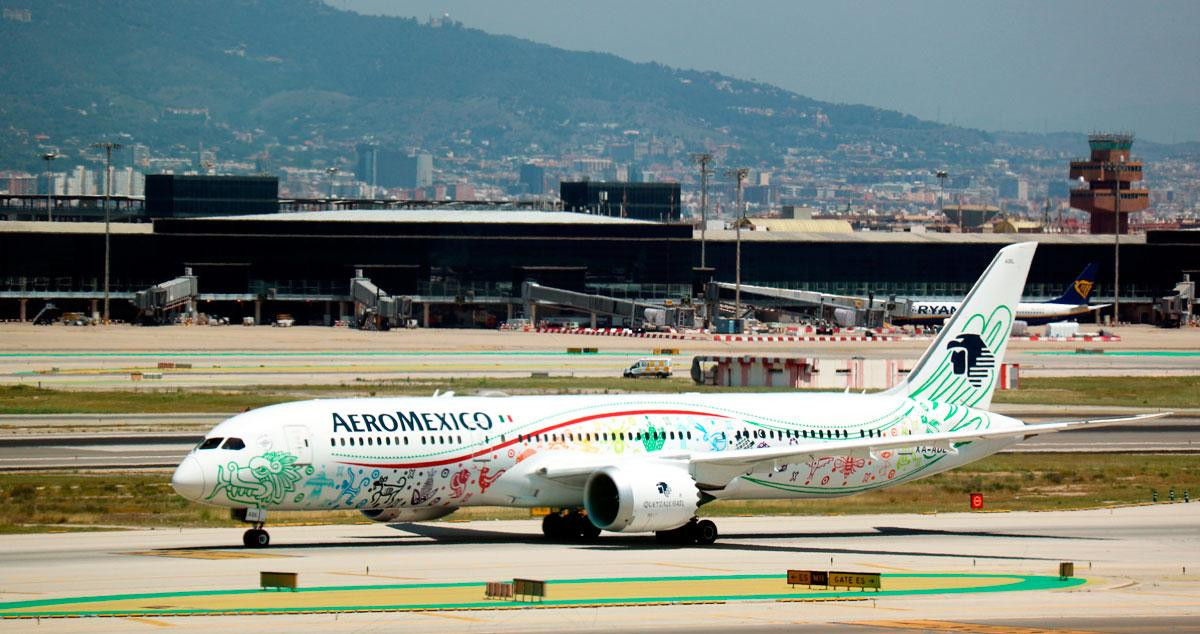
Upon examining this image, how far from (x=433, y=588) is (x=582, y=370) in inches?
3284

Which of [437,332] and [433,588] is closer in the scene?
[433,588]

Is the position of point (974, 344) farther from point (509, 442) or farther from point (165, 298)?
point (165, 298)

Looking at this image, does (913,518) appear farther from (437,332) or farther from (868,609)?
(437,332)

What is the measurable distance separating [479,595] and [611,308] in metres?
148

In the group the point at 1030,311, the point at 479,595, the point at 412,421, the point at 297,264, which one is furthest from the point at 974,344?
the point at 297,264

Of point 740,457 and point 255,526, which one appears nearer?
point 255,526

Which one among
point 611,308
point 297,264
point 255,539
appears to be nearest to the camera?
point 255,539

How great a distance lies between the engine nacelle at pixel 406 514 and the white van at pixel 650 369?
67.6 m

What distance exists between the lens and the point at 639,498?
45.1m

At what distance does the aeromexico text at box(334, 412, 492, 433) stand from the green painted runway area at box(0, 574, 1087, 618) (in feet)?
23.2

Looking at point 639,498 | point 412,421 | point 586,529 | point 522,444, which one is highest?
point 412,421

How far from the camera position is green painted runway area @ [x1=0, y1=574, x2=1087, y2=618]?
35.4 metres

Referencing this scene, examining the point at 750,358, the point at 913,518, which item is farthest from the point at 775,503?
the point at 750,358

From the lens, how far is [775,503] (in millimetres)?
59531
